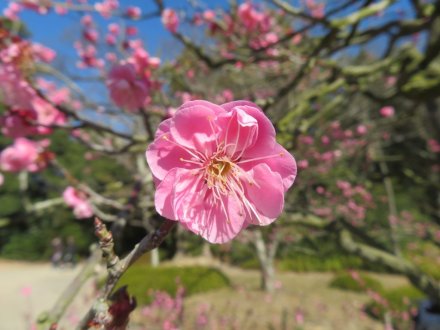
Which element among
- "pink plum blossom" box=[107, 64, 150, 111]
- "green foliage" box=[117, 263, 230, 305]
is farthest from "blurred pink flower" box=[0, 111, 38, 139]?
"green foliage" box=[117, 263, 230, 305]

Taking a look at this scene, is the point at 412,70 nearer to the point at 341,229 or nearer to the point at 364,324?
the point at 341,229

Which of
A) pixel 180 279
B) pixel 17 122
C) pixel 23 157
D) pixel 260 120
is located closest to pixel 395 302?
pixel 180 279

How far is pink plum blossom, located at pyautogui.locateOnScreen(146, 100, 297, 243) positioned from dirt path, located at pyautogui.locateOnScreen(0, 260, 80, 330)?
184 inches

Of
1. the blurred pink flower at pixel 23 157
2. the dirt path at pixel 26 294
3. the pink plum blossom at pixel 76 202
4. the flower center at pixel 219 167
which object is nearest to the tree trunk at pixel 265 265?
the dirt path at pixel 26 294

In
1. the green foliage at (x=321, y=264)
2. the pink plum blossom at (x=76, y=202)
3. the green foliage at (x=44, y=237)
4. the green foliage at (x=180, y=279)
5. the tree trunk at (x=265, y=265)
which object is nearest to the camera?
the pink plum blossom at (x=76, y=202)

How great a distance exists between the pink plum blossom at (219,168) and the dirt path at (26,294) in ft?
15.4

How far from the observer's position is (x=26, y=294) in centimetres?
545

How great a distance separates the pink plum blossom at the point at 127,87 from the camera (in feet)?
4.43

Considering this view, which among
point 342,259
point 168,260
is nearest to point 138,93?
point 342,259

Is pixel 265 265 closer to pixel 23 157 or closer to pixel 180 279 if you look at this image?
pixel 180 279

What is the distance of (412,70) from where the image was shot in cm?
243

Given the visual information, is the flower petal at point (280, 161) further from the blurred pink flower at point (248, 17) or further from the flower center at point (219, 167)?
the blurred pink flower at point (248, 17)

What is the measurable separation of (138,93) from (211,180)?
2.69 feet

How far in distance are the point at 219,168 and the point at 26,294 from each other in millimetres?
5944
